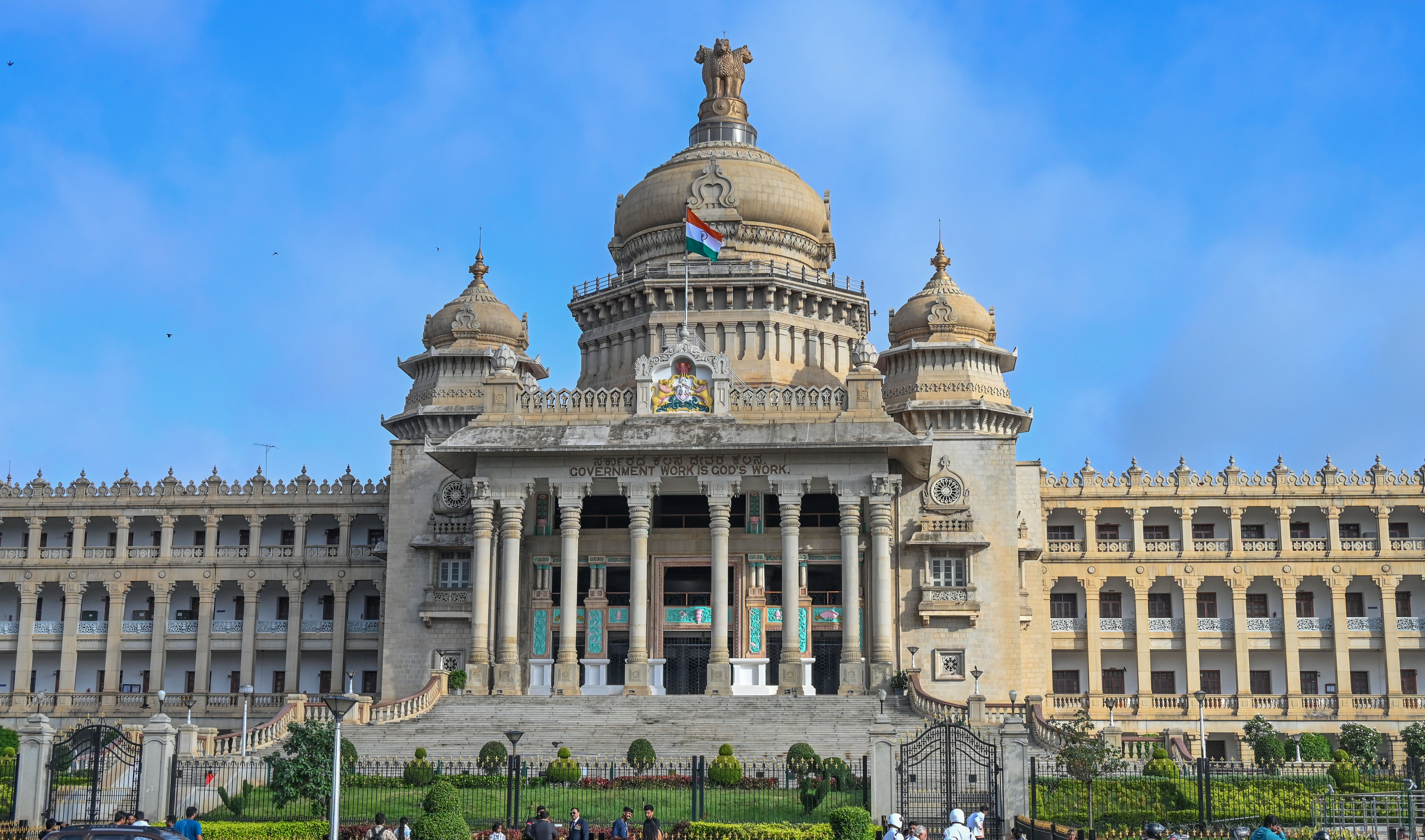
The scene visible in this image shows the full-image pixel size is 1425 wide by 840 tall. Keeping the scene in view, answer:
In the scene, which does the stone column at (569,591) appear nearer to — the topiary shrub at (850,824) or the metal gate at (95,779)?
the metal gate at (95,779)

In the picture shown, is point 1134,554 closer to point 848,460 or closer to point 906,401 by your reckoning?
point 906,401

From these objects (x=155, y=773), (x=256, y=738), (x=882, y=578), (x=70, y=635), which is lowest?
(x=155, y=773)

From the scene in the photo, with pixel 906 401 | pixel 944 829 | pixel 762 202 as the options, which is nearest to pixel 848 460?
pixel 906 401

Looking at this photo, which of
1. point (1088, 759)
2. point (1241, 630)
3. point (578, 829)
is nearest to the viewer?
point (578, 829)

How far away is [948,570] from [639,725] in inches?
644

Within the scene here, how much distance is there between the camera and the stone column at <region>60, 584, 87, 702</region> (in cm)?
6631

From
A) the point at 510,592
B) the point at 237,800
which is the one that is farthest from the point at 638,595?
the point at 237,800

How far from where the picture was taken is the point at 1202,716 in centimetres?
5256

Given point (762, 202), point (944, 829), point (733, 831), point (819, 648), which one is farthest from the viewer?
point (762, 202)

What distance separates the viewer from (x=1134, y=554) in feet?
212

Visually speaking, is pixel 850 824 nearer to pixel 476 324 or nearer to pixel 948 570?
pixel 948 570

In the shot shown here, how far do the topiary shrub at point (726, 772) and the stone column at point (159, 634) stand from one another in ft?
118

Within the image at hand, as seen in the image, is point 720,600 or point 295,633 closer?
point 720,600

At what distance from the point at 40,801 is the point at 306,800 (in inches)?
220
